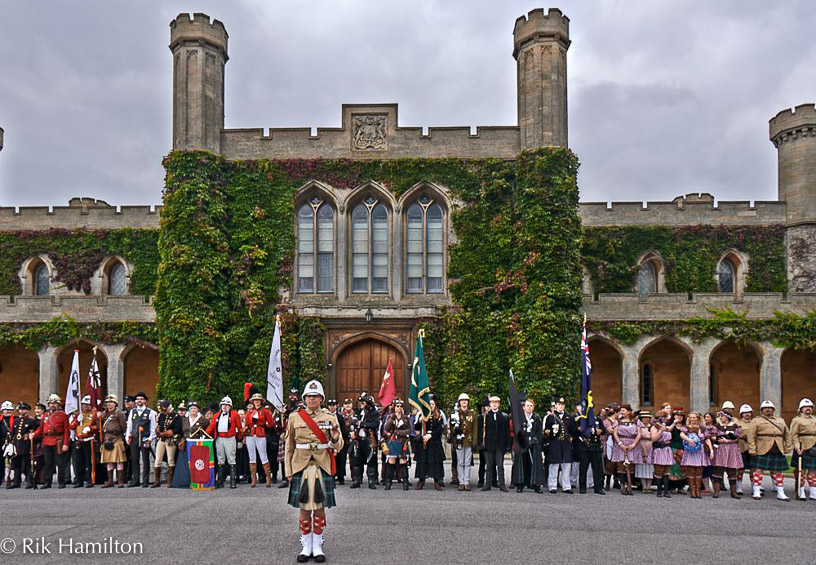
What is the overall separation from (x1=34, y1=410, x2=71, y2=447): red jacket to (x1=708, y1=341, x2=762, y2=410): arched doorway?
69.5 ft

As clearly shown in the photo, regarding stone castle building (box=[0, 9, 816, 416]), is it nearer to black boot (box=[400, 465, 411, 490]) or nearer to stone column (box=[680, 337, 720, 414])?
stone column (box=[680, 337, 720, 414])

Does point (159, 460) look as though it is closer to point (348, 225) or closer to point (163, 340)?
point (163, 340)

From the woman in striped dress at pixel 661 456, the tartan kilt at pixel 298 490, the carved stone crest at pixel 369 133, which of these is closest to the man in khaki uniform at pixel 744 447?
the woman in striped dress at pixel 661 456

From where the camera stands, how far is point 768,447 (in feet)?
44.2

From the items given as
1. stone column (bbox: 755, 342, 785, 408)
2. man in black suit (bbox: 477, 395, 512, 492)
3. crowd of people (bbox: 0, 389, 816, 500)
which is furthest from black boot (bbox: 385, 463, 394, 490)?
stone column (bbox: 755, 342, 785, 408)

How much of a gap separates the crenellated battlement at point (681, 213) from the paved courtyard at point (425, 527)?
17.0 metres

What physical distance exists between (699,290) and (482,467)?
17.0 m

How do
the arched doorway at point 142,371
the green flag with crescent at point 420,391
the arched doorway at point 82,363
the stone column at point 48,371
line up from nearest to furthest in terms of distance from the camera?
1. the green flag with crescent at point 420,391
2. the stone column at point 48,371
3. the arched doorway at point 82,363
4. the arched doorway at point 142,371

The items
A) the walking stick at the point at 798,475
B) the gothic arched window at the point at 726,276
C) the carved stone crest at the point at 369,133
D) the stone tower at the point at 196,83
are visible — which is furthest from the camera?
the gothic arched window at the point at 726,276

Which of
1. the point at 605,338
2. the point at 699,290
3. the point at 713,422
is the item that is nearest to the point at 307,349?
the point at 605,338

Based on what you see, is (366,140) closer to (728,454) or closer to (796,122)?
(728,454)

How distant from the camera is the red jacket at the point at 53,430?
14492 mm

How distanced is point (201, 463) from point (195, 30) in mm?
14755

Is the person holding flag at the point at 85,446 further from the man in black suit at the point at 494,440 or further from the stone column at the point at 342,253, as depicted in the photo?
the stone column at the point at 342,253
